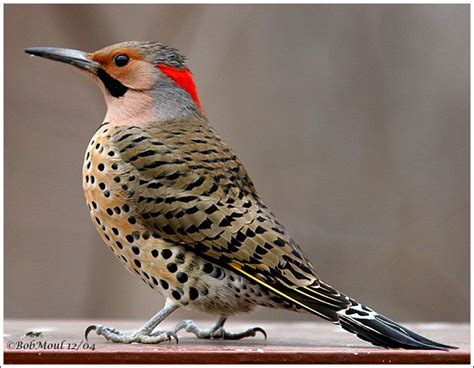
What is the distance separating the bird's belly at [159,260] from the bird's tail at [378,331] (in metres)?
0.29

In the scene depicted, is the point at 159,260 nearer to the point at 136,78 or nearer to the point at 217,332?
the point at 217,332

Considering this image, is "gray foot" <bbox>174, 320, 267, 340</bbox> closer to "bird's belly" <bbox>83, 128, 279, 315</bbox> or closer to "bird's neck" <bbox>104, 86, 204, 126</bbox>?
"bird's belly" <bbox>83, 128, 279, 315</bbox>

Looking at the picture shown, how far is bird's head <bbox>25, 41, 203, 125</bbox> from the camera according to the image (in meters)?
3.97

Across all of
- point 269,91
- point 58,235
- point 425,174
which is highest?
point 269,91

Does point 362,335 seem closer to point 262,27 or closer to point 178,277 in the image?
point 178,277

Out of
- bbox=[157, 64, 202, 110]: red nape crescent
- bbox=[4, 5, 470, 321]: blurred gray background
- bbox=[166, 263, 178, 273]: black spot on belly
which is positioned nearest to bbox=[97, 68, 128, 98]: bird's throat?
bbox=[157, 64, 202, 110]: red nape crescent

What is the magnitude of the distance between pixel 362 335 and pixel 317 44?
14.6ft

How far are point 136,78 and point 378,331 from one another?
1315 mm

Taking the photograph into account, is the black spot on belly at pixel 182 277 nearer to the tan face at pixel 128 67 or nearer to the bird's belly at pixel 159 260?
the bird's belly at pixel 159 260

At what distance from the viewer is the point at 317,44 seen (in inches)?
301

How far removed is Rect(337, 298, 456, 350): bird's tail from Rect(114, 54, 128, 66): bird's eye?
4.07ft

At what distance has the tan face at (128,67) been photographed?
3.98m

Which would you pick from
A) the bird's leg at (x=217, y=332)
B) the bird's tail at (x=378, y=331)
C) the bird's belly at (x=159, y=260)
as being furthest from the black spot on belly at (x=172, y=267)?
the bird's tail at (x=378, y=331)

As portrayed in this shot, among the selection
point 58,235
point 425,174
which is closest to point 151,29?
point 58,235
